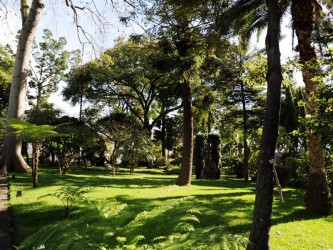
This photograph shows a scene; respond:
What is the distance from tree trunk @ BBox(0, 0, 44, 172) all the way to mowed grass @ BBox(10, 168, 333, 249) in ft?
9.56

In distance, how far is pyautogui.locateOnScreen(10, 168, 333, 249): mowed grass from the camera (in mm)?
3031

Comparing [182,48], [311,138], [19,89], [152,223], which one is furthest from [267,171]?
[19,89]

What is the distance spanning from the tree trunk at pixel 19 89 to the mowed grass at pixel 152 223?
291 centimetres

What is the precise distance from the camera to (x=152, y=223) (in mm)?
6098

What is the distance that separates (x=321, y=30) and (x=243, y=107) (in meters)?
12.9

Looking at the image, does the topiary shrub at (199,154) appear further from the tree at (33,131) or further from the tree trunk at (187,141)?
the tree at (33,131)

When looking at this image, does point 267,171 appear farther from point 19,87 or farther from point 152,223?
point 19,87

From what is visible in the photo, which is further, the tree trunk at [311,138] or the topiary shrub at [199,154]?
the topiary shrub at [199,154]

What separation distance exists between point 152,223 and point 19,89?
44.4 ft

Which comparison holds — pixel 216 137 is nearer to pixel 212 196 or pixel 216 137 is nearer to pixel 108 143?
pixel 108 143

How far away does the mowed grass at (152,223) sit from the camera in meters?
3.03

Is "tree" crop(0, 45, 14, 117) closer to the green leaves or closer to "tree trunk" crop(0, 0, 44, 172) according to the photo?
"tree trunk" crop(0, 0, 44, 172)

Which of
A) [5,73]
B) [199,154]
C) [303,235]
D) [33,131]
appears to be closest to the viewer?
[303,235]

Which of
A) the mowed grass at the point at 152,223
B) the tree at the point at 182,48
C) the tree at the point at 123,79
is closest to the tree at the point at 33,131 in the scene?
the mowed grass at the point at 152,223
